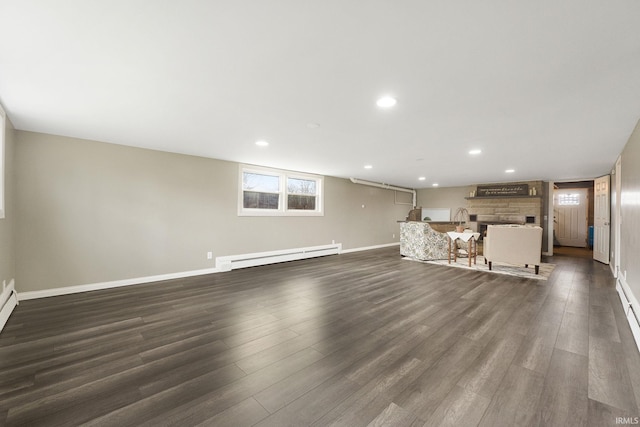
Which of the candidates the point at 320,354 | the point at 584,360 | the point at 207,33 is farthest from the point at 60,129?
the point at 584,360

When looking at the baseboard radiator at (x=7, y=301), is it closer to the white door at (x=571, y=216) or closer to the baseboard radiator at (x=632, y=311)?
the baseboard radiator at (x=632, y=311)

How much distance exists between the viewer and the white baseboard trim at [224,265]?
3.54 metres

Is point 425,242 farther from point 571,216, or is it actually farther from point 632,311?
point 571,216

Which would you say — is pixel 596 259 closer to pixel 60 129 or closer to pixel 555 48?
pixel 555 48

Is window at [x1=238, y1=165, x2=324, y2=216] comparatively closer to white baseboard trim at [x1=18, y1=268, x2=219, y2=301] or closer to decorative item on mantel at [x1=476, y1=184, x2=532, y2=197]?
white baseboard trim at [x1=18, y1=268, x2=219, y2=301]

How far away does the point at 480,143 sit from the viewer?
3.77m

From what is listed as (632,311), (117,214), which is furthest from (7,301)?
(632,311)

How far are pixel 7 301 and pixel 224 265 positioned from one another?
109 inches

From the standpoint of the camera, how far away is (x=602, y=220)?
19.7 feet

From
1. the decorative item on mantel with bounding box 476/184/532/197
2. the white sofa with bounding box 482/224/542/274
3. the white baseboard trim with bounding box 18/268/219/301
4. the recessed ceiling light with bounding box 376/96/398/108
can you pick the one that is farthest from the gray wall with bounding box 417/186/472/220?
the white baseboard trim with bounding box 18/268/219/301

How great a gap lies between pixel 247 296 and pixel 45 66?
9.91ft

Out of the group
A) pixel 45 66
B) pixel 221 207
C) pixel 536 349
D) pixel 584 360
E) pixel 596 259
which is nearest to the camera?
pixel 45 66

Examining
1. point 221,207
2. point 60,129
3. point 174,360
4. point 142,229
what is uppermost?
point 60,129

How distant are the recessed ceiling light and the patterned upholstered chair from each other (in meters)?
4.68
